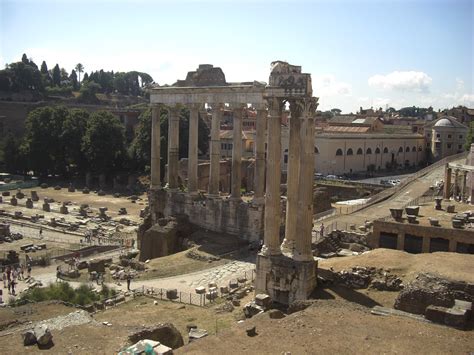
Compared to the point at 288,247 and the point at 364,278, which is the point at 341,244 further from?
the point at 364,278

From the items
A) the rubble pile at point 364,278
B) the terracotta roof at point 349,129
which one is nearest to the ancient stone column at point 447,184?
the rubble pile at point 364,278

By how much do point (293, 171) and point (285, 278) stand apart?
171 inches

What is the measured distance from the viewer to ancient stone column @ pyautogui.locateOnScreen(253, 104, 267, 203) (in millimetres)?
29984

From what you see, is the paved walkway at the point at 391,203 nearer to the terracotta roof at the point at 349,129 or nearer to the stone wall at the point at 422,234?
the stone wall at the point at 422,234

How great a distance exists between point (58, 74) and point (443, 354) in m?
129

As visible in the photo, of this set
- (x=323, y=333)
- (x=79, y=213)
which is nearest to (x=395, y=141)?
(x=79, y=213)

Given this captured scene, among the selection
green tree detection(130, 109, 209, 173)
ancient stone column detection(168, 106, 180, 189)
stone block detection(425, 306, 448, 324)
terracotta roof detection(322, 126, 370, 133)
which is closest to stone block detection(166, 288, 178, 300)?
stone block detection(425, 306, 448, 324)

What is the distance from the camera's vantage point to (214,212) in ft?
109

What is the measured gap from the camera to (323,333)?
15.6m

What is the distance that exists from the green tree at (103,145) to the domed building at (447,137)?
151 ft

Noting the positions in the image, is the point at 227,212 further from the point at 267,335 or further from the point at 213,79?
Answer: the point at 267,335

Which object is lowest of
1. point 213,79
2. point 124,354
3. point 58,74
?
point 124,354

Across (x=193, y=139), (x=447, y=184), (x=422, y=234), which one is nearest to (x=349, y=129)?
(x=447, y=184)

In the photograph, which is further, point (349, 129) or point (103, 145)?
point (349, 129)
